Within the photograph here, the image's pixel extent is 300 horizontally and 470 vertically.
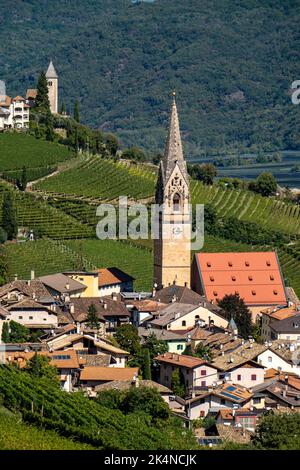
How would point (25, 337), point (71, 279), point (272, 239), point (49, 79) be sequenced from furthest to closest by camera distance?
point (49, 79) → point (272, 239) → point (71, 279) → point (25, 337)

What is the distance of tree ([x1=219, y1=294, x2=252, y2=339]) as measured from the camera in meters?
54.0

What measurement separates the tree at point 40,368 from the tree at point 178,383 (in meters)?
3.63

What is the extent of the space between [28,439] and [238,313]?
63.1ft

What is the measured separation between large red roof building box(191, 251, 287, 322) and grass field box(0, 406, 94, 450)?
2046 centimetres

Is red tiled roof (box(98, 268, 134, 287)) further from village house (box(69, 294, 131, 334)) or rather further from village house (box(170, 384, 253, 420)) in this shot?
village house (box(170, 384, 253, 420))

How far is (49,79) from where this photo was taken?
112625 mm

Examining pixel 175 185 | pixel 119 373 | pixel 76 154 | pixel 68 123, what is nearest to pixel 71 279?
pixel 175 185

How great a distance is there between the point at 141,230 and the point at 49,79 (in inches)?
1707

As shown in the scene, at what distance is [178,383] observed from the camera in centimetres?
4525

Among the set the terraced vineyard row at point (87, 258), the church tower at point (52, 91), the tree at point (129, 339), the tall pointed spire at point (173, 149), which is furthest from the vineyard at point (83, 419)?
the church tower at point (52, 91)

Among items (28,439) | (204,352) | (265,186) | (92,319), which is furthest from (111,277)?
(265,186)

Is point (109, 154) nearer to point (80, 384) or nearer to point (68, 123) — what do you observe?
point (68, 123)

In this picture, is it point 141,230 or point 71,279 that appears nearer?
point 71,279

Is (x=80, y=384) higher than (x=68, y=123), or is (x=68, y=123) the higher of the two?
(x=68, y=123)
